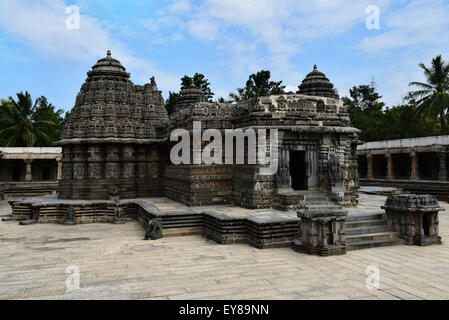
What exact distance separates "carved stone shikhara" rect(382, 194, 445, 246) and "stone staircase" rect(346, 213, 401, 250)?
343 mm

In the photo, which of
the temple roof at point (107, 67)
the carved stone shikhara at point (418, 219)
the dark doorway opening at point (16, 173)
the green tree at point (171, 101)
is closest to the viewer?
the carved stone shikhara at point (418, 219)

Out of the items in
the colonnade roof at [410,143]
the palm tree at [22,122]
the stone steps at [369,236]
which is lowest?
the stone steps at [369,236]

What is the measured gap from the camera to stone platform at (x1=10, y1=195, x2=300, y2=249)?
9.46 meters

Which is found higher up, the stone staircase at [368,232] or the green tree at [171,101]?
the green tree at [171,101]

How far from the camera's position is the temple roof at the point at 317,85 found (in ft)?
61.9

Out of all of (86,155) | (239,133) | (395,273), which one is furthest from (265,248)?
(86,155)

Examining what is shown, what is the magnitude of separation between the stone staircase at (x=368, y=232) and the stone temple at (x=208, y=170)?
30.7 inches

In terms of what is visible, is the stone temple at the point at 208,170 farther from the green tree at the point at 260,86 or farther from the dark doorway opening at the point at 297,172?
the green tree at the point at 260,86

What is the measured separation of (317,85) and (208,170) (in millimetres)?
9020

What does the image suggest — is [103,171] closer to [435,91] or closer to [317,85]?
[317,85]

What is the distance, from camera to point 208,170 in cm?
1318

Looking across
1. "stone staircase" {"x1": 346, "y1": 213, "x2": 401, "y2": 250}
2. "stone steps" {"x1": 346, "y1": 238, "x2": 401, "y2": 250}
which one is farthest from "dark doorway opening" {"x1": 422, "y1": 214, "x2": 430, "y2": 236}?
"stone steps" {"x1": 346, "y1": 238, "x2": 401, "y2": 250}

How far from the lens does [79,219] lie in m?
14.4

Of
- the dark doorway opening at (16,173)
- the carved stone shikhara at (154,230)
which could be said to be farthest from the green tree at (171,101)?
the carved stone shikhara at (154,230)
